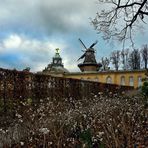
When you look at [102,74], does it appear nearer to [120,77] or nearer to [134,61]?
[120,77]

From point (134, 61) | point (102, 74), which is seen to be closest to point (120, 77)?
point (102, 74)

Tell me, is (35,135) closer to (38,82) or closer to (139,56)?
(38,82)

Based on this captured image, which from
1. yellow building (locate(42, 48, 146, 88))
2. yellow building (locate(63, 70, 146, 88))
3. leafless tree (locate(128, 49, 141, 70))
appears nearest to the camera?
yellow building (locate(63, 70, 146, 88))

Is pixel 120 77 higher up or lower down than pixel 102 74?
lower down

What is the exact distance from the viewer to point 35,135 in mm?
9008

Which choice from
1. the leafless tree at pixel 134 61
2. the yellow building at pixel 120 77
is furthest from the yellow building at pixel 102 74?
the leafless tree at pixel 134 61

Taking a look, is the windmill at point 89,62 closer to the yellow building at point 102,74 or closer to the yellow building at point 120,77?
the yellow building at point 102,74

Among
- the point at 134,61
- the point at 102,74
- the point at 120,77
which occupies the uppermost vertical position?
the point at 134,61

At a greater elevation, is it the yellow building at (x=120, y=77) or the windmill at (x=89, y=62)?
the windmill at (x=89, y=62)

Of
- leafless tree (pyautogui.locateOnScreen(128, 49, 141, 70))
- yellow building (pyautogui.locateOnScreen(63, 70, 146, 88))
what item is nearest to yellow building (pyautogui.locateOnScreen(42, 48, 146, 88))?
yellow building (pyautogui.locateOnScreen(63, 70, 146, 88))

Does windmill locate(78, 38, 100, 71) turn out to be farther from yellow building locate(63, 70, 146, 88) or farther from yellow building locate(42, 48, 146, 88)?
yellow building locate(63, 70, 146, 88)

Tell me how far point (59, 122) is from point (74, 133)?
1.61ft

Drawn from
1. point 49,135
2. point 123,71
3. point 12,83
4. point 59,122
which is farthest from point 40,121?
point 123,71

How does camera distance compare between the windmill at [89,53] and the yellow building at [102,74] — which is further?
the windmill at [89,53]
